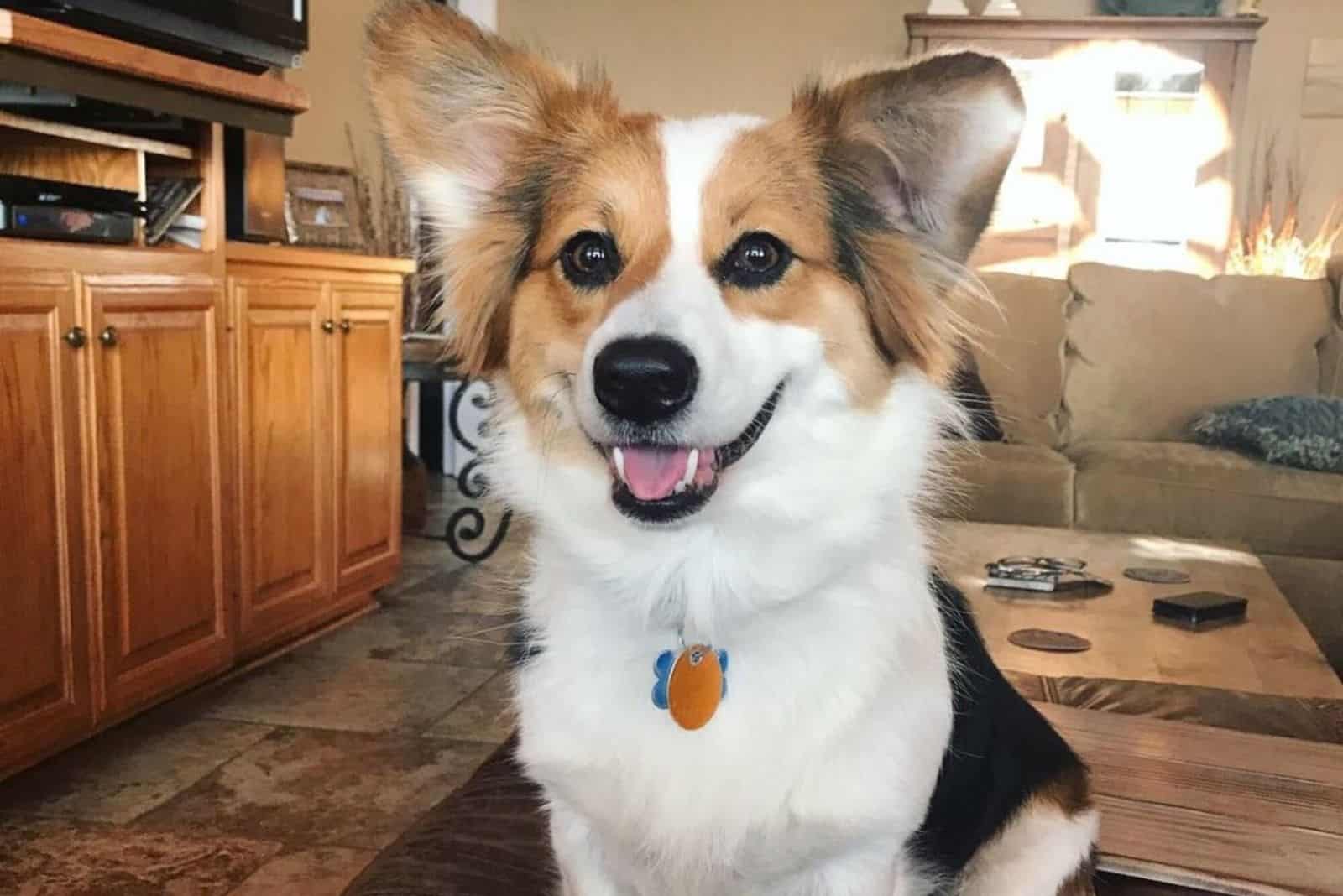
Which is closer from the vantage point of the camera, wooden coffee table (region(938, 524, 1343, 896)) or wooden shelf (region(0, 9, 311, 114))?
wooden coffee table (region(938, 524, 1343, 896))

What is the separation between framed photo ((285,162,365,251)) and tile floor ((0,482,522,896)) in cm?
135

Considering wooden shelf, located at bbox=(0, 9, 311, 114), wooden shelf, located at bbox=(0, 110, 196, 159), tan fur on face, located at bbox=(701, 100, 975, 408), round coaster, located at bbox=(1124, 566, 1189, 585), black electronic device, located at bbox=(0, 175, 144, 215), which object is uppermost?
wooden shelf, located at bbox=(0, 9, 311, 114)

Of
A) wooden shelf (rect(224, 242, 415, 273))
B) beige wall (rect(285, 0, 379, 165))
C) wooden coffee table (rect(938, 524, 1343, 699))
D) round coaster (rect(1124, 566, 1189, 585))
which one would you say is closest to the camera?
wooden coffee table (rect(938, 524, 1343, 699))

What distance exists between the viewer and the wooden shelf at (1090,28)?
17.8 ft

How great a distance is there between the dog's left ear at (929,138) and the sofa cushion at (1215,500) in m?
2.49

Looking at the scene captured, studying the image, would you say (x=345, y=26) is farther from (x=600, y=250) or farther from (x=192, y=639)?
(x=600, y=250)

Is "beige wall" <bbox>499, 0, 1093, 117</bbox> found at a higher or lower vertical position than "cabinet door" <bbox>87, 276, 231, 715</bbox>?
higher

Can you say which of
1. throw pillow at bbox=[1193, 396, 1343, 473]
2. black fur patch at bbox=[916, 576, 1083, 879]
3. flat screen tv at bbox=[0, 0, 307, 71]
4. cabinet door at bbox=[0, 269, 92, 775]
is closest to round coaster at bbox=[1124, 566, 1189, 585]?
black fur patch at bbox=[916, 576, 1083, 879]

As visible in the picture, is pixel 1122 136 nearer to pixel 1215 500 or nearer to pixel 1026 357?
pixel 1026 357

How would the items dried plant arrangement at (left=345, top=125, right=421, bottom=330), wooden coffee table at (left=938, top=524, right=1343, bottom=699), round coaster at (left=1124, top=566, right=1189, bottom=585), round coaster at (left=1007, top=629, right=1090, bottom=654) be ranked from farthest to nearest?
dried plant arrangement at (left=345, top=125, right=421, bottom=330)
round coaster at (left=1124, top=566, right=1189, bottom=585)
round coaster at (left=1007, top=629, right=1090, bottom=654)
wooden coffee table at (left=938, top=524, right=1343, bottom=699)

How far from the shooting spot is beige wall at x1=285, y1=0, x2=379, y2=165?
4.38m

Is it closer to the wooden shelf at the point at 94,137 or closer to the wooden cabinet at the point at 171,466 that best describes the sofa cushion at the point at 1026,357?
the wooden cabinet at the point at 171,466

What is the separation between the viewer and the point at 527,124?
1.40 metres

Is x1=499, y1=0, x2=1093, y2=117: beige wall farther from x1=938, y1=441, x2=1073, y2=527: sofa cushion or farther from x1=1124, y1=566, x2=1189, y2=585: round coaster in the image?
x1=1124, y1=566, x2=1189, y2=585: round coaster
